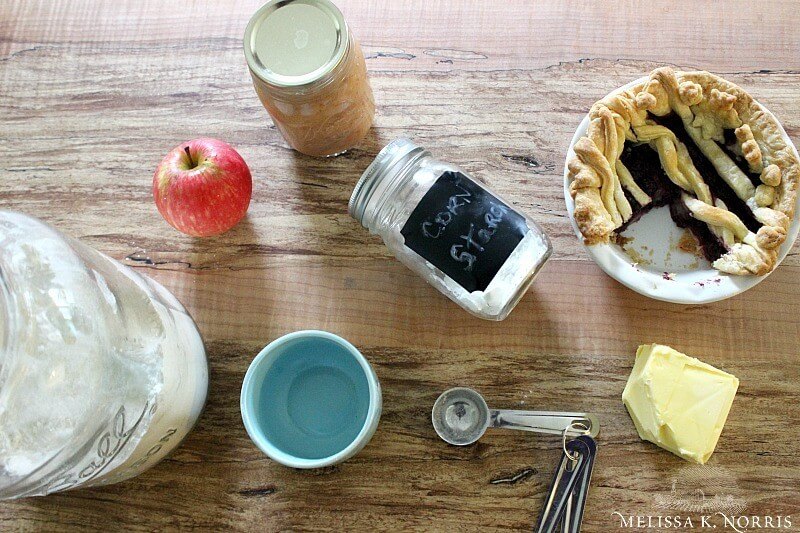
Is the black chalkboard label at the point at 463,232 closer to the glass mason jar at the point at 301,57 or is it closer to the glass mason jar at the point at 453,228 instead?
the glass mason jar at the point at 453,228

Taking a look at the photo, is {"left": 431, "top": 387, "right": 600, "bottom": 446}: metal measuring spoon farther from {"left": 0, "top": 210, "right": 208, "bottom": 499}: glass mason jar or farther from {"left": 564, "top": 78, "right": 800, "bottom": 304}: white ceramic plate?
{"left": 0, "top": 210, "right": 208, "bottom": 499}: glass mason jar

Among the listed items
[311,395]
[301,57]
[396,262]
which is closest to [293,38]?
[301,57]

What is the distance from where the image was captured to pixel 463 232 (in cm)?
91

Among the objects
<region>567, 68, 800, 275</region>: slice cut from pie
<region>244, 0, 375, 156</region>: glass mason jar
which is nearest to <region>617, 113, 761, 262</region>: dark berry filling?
<region>567, 68, 800, 275</region>: slice cut from pie

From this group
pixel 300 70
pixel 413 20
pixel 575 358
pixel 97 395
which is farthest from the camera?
pixel 413 20

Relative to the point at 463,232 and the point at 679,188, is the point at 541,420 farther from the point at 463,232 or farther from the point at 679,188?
the point at 679,188

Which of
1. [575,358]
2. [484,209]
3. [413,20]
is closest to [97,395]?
[484,209]

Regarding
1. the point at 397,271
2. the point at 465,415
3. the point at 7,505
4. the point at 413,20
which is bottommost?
the point at 7,505

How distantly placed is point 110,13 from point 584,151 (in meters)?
0.79

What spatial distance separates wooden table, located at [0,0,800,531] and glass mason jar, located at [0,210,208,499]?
19 cm

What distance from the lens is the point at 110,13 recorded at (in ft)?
3.76

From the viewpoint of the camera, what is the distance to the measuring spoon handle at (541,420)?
953 millimetres

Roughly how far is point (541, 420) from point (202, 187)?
0.56m

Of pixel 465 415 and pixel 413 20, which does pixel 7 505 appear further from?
pixel 413 20
